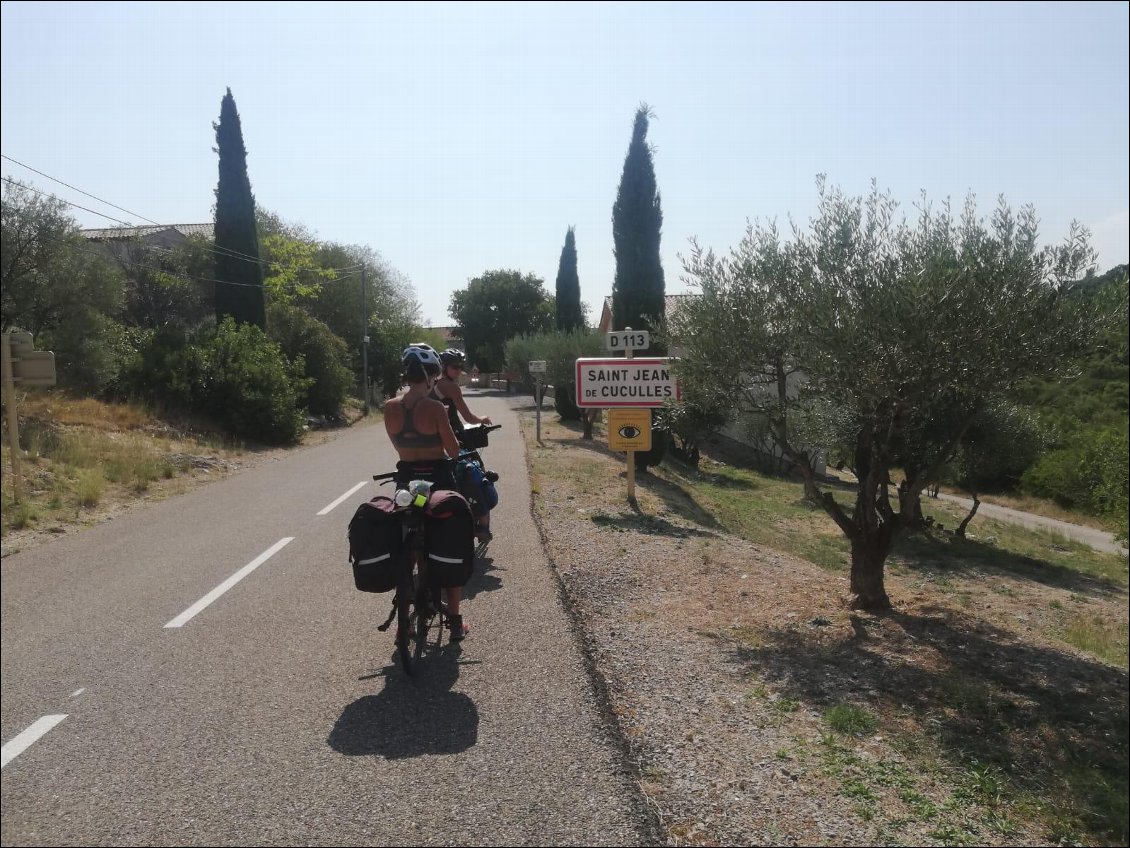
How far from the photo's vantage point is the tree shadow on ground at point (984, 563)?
15.0m

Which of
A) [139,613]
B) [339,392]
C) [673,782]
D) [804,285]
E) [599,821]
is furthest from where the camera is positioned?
[339,392]

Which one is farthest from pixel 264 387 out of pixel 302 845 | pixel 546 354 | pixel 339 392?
pixel 302 845

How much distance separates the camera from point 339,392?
33656mm

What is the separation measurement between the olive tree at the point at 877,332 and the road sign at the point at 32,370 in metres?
5.25

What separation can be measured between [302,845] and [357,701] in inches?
58.6

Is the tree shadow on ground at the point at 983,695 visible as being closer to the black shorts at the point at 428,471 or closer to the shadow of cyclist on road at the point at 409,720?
the shadow of cyclist on road at the point at 409,720

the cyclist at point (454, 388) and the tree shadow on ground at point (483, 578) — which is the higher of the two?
the cyclist at point (454, 388)

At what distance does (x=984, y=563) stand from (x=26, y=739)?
1615 centimetres

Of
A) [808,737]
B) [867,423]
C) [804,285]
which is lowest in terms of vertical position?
[808,737]

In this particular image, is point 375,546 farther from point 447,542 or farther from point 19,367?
point 19,367

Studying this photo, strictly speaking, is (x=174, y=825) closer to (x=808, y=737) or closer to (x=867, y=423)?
(x=808, y=737)

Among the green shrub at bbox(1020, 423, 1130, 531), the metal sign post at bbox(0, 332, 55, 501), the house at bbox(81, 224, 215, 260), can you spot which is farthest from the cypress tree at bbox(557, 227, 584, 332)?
the metal sign post at bbox(0, 332, 55, 501)

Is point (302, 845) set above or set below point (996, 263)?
below

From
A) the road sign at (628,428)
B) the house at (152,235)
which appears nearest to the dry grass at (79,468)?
the road sign at (628,428)
